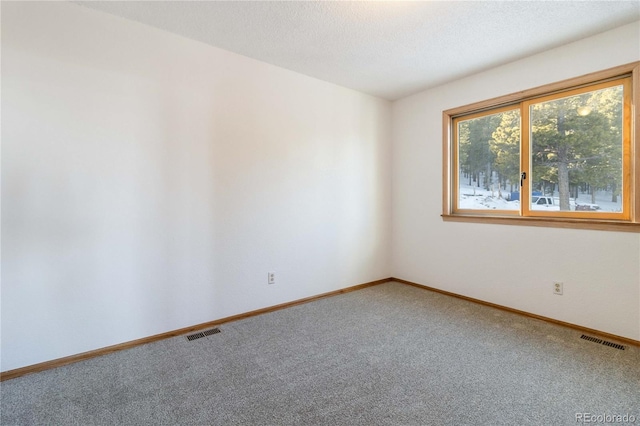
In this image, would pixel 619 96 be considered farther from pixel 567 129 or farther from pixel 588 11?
pixel 588 11

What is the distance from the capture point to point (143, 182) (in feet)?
8.00

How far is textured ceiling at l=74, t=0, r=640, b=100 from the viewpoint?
7.11 ft

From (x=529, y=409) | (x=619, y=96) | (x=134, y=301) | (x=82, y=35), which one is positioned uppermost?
(x=82, y=35)

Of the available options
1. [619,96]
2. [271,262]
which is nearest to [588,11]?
[619,96]

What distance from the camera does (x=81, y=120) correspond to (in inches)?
86.0

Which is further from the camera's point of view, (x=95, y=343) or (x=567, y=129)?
(x=567, y=129)

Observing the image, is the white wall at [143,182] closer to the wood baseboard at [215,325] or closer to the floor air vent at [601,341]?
the wood baseboard at [215,325]

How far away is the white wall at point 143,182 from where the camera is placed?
79.7 inches

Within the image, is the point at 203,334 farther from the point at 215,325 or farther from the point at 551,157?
the point at 551,157

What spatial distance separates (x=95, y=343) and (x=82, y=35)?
225 cm

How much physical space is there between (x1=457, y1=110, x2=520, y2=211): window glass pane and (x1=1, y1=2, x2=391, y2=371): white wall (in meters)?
1.58

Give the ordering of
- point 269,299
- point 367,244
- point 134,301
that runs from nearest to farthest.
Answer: point 134,301
point 269,299
point 367,244

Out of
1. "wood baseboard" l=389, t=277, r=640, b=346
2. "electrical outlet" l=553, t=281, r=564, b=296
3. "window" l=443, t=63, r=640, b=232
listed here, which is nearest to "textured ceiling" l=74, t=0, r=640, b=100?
"window" l=443, t=63, r=640, b=232

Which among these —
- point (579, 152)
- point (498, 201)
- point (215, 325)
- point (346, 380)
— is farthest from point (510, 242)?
point (215, 325)
